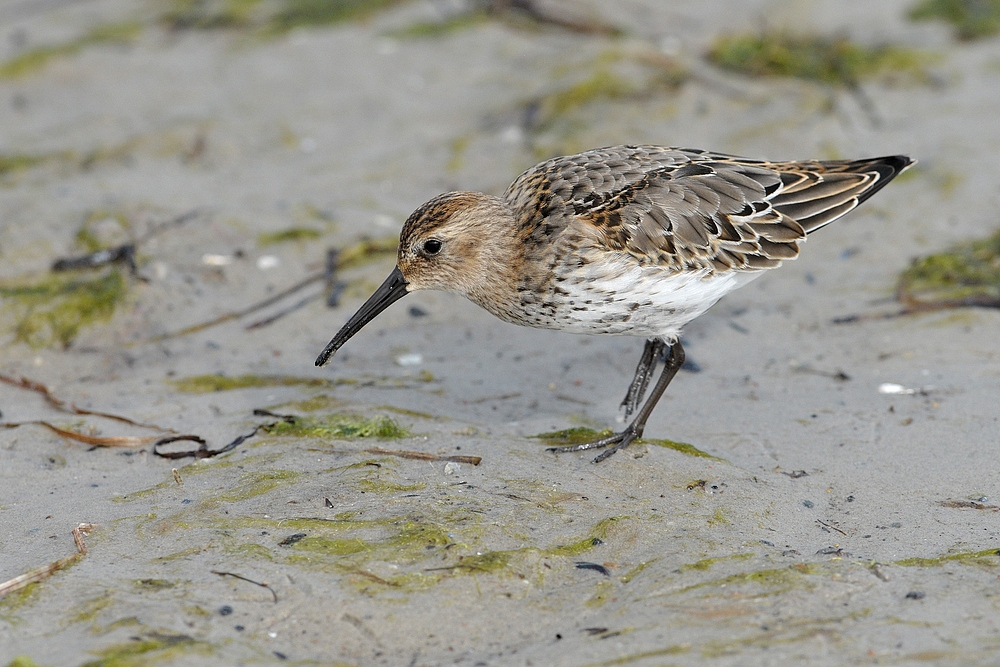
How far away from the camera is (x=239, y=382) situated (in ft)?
20.3

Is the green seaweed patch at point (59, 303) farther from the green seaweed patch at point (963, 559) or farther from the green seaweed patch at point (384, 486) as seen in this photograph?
the green seaweed patch at point (963, 559)

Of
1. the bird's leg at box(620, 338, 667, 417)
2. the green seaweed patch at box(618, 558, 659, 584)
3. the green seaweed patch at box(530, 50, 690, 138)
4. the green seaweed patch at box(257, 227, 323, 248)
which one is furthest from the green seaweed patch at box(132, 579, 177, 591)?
the green seaweed patch at box(530, 50, 690, 138)

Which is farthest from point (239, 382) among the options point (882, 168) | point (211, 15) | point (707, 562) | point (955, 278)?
point (211, 15)

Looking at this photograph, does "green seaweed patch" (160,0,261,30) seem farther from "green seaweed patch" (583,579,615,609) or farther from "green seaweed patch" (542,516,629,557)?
"green seaweed patch" (583,579,615,609)

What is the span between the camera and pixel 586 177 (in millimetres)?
5469

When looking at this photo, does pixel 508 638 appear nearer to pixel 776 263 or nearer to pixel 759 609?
pixel 759 609

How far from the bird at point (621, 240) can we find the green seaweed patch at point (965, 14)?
546 centimetres

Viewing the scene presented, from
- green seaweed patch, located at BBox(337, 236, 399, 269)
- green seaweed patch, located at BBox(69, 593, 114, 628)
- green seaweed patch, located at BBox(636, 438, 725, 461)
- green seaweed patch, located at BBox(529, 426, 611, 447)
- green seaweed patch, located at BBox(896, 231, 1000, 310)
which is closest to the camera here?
green seaweed patch, located at BBox(69, 593, 114, 628)

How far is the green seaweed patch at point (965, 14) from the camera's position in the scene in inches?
405

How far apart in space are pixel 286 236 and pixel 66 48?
183 inches

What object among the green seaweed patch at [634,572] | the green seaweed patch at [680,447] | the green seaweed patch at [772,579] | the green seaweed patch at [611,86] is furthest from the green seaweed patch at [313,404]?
the green seaweed patch at [611,86]

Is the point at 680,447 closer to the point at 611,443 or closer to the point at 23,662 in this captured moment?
the point at 611,443

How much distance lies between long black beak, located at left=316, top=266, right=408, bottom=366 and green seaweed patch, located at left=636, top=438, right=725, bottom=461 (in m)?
1.47

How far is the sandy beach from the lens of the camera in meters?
3.80
